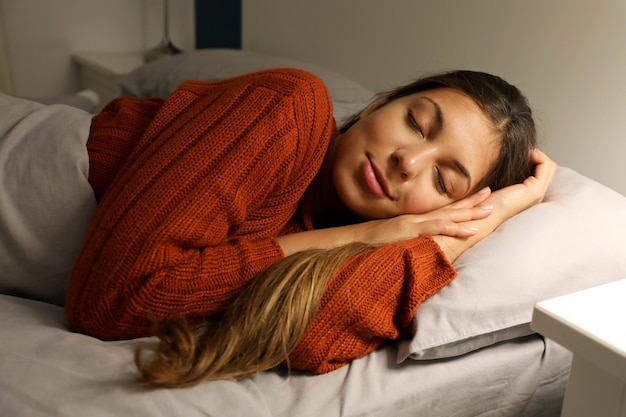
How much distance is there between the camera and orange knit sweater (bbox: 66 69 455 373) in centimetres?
75

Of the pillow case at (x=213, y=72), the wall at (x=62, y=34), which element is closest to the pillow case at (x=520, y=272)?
the pillow case at (x=213, y=72)

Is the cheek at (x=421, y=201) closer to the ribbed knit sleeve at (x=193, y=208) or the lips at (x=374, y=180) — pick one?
the lips at (x=374, y=180)

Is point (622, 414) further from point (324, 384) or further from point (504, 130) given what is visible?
point (504, 130)

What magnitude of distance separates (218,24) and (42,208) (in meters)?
1.89

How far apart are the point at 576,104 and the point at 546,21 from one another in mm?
190

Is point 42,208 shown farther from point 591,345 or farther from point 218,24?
point 218,24

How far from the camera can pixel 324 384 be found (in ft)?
2.48

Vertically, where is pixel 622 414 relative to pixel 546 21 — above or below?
below

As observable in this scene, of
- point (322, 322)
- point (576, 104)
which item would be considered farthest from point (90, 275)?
point (576, 104)

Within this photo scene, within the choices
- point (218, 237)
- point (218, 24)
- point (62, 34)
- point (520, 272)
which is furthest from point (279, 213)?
point (62, 34)

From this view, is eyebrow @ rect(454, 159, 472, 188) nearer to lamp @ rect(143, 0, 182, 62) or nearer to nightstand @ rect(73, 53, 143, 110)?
nightstand @ rect(73, 53, 143, 110)

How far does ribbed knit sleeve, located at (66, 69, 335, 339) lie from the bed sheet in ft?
0.20

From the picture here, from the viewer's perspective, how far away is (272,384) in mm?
749

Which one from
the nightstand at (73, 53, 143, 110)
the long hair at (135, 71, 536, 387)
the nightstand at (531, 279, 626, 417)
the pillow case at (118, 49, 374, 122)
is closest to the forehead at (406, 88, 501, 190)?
the long hair at (135, 71, 536, 387)
